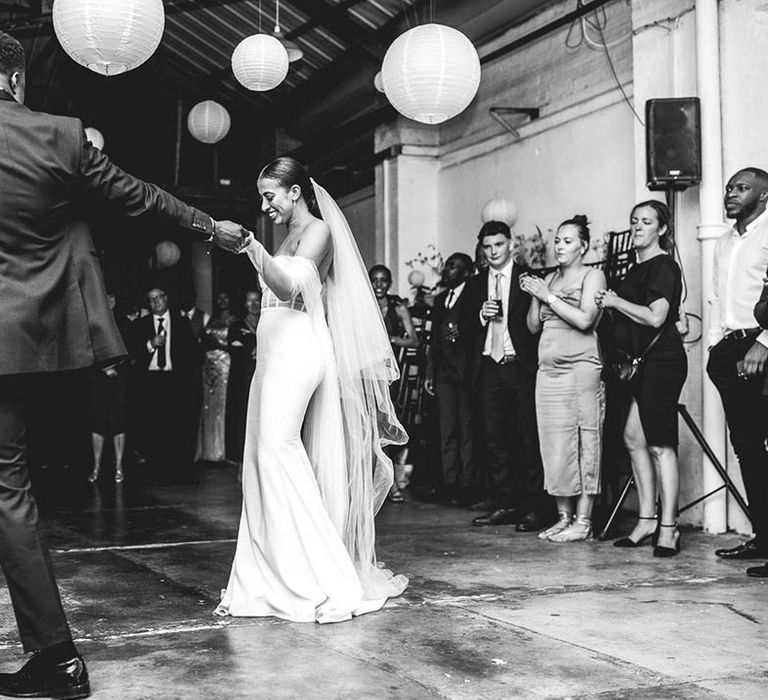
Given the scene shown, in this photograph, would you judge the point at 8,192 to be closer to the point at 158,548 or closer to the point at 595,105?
the point at 158,548

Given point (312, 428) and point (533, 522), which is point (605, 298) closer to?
point (533, 522)

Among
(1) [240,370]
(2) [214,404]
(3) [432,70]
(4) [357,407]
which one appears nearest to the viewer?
(4) [357,407]

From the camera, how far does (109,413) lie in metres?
8.59

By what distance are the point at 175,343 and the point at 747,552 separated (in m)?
5.28

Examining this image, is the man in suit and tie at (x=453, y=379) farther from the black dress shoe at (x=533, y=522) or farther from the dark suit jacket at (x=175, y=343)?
the dark suit jacket at (x=175, y=343)

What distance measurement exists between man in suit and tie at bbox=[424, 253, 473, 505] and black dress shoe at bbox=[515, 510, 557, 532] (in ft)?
3.08

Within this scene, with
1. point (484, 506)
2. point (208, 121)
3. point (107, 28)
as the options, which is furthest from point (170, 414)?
point (107, 28)

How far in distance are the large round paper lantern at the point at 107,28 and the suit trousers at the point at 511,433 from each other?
2.59 m

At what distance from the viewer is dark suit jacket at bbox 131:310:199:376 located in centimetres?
880

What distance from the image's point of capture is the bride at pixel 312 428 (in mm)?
3824

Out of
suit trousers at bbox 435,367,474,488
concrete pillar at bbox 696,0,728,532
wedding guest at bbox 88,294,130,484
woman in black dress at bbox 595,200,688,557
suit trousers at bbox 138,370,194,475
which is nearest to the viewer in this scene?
woman in black dress at bbox 595,200,688,557

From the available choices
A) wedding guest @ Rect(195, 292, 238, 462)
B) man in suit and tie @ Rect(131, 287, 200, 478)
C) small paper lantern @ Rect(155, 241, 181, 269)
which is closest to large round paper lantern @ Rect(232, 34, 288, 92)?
man in suit and tie @ Rect(131, 287, 200, 478)

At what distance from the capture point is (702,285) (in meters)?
5.90

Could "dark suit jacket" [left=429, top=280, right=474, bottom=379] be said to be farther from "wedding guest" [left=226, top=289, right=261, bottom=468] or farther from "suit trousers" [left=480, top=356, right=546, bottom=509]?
"wedding guest" [left=226, top=289, right=261, bottom=468]
